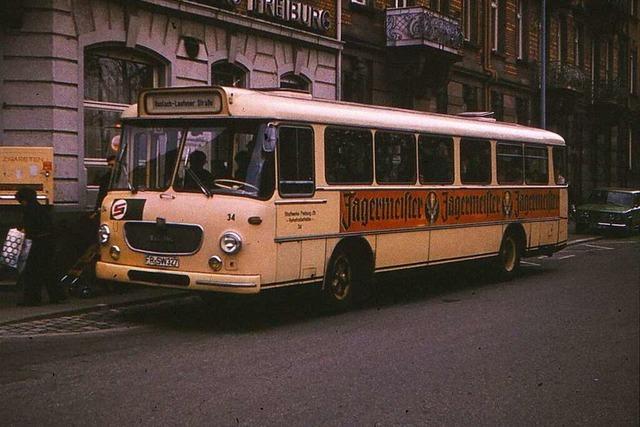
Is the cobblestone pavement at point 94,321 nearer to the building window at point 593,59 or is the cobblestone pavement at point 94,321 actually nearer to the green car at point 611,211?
the green car at point 611,211

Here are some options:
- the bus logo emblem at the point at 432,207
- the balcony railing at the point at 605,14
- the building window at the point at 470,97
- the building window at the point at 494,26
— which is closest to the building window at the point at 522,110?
the building window at the point at 494,26

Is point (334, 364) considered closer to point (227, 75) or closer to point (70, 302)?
point (70, 302)

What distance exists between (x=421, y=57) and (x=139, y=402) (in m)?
20.4

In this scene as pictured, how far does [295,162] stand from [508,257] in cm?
677

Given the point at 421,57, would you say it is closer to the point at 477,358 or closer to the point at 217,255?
the point at 217,255

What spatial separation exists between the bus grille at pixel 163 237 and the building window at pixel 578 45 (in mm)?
34552

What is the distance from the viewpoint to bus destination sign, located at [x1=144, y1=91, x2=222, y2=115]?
11.0 metres

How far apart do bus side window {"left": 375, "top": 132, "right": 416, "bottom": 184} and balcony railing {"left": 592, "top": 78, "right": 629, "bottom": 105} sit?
3196cm

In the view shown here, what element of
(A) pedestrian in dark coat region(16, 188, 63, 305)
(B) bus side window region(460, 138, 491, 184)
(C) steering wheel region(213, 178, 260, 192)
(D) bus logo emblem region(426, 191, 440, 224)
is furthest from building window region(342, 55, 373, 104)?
(C) steering wheel region(213, 178, 260, 192)

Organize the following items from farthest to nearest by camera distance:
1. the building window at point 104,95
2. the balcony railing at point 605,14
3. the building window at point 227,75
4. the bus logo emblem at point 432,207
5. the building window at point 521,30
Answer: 1. the balcony railing at point 605,14
2. the building window at point 521,30
3. the building window at point 227,75
4. the building window at point 104,95
5. the bus logo emblem at point 432,207

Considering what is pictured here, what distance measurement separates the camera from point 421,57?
2628 cm

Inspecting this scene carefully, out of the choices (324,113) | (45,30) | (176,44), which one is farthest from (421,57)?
(324,113)

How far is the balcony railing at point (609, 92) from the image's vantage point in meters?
43.6

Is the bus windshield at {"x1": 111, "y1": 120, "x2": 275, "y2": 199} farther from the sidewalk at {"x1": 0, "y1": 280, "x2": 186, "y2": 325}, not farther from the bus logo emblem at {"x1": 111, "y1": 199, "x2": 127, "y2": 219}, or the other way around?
the sidewalk at {"x1": 0, "y1": 280, "x2": 186, "y2": 325}
